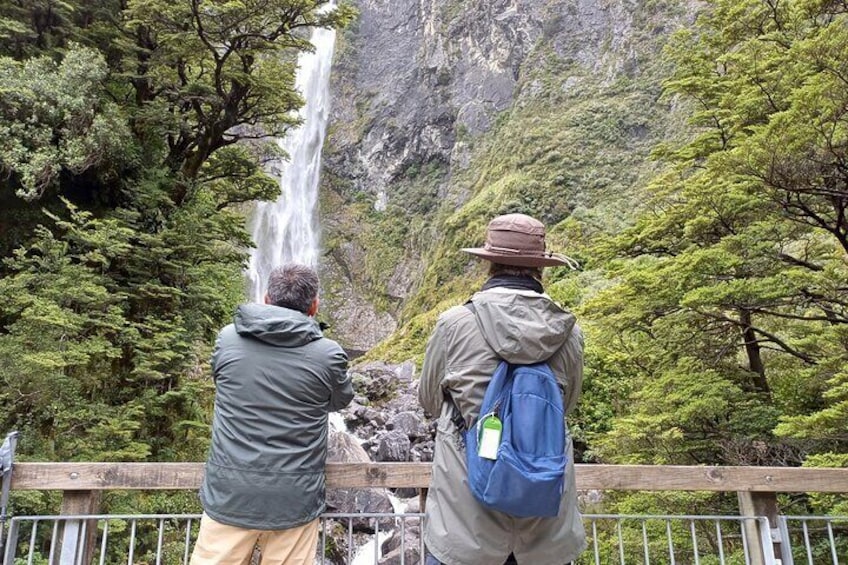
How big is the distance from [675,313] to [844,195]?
208cm

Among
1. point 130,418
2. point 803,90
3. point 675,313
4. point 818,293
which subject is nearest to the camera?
point 803,90

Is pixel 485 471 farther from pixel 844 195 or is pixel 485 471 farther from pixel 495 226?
pixel 844 195

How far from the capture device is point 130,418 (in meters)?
7.29

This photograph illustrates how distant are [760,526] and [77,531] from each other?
11.1 ft

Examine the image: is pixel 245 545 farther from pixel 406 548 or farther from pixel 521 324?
pixel 406 548

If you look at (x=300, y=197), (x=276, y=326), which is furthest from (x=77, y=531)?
(x=300, y=197)

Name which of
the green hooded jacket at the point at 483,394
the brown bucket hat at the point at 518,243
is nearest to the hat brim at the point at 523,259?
the brown bucket hat at the point at 518,243

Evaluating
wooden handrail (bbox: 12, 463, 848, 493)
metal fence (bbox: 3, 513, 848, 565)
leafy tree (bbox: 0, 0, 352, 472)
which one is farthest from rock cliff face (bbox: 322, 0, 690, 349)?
wooden handrail (bbox: 12, 463, 848, 493)

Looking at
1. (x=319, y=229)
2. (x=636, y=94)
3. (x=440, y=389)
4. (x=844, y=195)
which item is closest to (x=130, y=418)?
(x=440, y=389)

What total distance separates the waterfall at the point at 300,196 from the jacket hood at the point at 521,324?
27846 millimetres

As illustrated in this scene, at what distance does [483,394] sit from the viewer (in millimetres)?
1765

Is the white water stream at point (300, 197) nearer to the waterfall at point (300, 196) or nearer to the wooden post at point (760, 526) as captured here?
the waterfall at point (300, 196)

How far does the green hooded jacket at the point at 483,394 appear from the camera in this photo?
5.60ft

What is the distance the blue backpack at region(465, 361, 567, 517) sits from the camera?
1593mm
